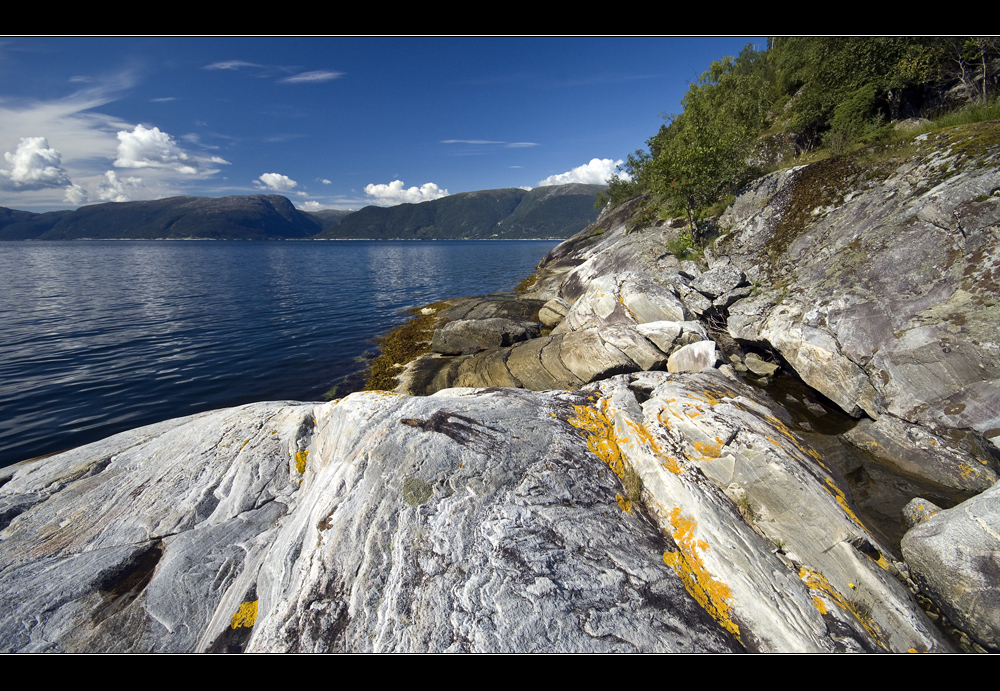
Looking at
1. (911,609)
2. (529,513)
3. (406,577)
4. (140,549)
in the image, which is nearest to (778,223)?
(911,609)

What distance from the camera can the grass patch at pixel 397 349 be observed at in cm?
1855

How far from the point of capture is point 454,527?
5.11 m

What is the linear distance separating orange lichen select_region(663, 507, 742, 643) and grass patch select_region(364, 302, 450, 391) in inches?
580

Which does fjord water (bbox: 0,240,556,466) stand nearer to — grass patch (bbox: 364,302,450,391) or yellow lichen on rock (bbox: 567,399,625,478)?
grass patch (bbox: 364,302,450,391)

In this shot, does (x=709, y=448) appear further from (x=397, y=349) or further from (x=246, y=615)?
(x=397, y=349)

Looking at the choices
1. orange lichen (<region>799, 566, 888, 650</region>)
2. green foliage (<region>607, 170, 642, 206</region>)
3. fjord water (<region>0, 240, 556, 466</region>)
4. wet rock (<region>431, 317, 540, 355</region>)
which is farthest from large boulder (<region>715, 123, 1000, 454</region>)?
green foliage (<region>607, 170, 642, 206</region>)

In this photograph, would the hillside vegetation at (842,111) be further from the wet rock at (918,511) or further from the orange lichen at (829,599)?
the orange lichen at (829,599)

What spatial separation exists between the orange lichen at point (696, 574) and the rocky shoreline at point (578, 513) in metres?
0.03

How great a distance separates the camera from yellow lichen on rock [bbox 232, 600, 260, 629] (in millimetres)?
4500

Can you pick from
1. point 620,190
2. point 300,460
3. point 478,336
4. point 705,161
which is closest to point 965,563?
point 300,460

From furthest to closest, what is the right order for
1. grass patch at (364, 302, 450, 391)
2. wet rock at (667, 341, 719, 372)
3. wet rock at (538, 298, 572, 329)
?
wet rock at (538, 298, 572, 329) < grass patch at (364, 302, 450, 391) < wet rock at (667, 341, 719, 372)

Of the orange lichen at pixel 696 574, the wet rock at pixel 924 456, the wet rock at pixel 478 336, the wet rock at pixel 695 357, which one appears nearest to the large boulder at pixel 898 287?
the wet rock at pixel 924 456

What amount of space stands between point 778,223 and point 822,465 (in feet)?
52.3

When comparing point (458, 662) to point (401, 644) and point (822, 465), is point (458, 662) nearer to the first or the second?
point (401, 644)
